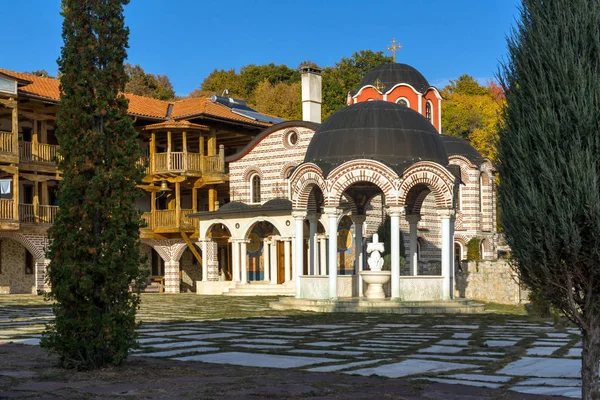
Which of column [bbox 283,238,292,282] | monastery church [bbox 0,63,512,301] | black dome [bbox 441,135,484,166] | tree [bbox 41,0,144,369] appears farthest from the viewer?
black dome [bbox 441,135,484,166]

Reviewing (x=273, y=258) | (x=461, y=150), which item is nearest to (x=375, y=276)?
(x=273, y=258)

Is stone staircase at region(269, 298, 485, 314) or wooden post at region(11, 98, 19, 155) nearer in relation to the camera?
stone staircase at region(269, 298, 485, 314)

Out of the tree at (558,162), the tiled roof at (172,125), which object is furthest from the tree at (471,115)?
the tree at (558,162)

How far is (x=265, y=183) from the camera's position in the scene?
36.7 m

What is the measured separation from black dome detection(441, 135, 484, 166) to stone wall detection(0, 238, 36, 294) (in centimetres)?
1839

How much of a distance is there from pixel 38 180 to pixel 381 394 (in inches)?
1135

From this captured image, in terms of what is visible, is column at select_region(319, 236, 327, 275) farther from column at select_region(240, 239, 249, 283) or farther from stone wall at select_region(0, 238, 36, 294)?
stone wall at select_region(0, 238, 36, 294)

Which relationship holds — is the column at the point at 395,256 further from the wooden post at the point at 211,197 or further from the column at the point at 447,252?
the wooden post at the point at 211,197

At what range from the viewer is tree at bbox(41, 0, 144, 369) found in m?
10.3

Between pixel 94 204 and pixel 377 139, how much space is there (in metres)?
13.8

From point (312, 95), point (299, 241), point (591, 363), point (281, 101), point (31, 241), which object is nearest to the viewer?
point (591, 363)

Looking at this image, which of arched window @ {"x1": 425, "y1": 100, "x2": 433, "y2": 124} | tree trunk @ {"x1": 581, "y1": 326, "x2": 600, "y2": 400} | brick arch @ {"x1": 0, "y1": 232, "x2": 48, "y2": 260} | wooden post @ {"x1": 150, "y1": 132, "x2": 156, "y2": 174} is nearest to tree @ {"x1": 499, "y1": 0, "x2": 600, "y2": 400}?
tree trunk @ {"x1": 581, "y1": 326, "x2": 600, "y2": 400}

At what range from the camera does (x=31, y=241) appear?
34500 millimetres

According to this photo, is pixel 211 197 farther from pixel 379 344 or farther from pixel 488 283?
pixel 379 344
